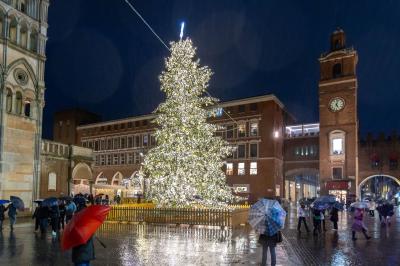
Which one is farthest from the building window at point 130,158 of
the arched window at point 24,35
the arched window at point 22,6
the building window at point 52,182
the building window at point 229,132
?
the arched window at point 22,6

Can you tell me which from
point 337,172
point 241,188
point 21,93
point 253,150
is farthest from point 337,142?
point 21,93

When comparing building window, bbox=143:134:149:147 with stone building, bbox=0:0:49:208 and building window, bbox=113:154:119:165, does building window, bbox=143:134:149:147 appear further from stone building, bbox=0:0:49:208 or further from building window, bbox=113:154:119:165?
stone building, bbox=0:0:49:208

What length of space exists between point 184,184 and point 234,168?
39.0 m

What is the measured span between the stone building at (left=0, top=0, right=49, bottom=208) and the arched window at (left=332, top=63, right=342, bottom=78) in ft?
132

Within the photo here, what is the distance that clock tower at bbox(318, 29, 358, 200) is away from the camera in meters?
54.9

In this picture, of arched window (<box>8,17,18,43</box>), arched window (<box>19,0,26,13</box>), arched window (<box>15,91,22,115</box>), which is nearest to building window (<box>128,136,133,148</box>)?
arched window (<box>15,91,22,115</box>)

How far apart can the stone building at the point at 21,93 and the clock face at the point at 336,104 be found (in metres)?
39.6

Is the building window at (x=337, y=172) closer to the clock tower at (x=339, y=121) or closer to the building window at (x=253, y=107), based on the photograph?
the clock tower at (x=339, y=121)

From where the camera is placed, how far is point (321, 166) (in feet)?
187

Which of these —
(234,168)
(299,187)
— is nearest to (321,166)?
(234,168)

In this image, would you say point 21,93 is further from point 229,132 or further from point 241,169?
point 229,132

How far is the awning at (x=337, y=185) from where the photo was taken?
5375 cm

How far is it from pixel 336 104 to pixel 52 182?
39.3 metres

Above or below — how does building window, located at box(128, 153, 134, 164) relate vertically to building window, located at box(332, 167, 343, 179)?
above
